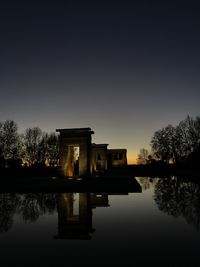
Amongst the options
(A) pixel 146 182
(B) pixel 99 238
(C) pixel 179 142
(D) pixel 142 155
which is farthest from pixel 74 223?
(D) pixel 142 155

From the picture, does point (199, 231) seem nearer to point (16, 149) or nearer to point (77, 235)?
point (77, 235)

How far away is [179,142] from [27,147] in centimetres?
3267

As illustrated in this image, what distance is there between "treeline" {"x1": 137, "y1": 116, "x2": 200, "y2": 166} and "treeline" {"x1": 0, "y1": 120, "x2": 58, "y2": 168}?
2437cm

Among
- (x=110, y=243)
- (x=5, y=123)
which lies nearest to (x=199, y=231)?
(x=110, y=243)

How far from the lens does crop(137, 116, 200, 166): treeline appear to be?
48987 millimetres

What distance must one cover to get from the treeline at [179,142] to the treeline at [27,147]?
24370 millimetres

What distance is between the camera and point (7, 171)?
1369 inches

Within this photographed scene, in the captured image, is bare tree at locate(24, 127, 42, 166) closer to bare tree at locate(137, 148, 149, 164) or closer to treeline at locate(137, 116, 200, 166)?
treeline at locate(137, 116, 200, 166)

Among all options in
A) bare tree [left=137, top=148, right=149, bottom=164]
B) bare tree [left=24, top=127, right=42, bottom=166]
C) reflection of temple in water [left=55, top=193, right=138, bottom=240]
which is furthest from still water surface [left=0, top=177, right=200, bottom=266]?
bare tree [left=137, top=148, right=149, bottom=164]

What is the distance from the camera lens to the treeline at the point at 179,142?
49.0 meters

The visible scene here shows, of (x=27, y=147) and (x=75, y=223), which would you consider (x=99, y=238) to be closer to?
(x=75, y=223)

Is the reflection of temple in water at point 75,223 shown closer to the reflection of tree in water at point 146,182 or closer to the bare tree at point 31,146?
the reflection of tree in water at point 146,182

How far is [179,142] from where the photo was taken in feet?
177

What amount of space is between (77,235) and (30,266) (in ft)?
6.27
